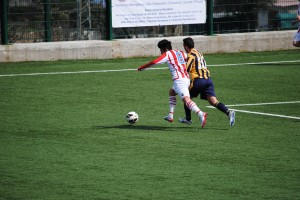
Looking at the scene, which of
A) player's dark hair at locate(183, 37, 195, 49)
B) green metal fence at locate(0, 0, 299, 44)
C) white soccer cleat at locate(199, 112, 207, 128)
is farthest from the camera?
green metal fence at locate(0, 0, 299, 44)

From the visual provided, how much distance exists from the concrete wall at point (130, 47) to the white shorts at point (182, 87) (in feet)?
36.3

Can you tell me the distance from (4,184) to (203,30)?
17632 mm

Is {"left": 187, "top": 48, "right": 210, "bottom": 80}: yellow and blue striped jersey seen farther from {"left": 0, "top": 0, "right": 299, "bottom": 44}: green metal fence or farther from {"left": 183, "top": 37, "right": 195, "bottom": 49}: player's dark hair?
{"left": 0, "top": 0, "right": 299, "bottom": 44}: green metal fence

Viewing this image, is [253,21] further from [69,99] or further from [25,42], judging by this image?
[69,99]

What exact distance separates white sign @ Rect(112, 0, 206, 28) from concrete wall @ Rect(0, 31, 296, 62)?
720 mm

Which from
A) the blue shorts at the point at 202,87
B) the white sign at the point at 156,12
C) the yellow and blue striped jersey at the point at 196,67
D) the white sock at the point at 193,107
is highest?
the white sign at the point at 156,12

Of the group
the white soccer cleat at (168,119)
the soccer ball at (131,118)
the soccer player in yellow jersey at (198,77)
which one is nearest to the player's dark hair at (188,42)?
the soccer player in yellow jersey at (198,77)

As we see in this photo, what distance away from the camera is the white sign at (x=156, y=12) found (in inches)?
985

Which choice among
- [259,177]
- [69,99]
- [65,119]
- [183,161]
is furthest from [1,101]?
[259,177]

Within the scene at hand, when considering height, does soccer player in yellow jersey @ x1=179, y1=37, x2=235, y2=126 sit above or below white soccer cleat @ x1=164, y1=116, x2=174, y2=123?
above

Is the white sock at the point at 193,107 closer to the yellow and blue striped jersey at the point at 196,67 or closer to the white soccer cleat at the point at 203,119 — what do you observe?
the white soccer cleat at the point at 203,119

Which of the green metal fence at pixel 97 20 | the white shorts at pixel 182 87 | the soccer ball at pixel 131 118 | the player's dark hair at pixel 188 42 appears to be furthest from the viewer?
the green metal fence at pixel 97 20

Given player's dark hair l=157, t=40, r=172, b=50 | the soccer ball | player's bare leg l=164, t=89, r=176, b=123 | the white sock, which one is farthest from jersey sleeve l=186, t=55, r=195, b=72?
the soccer ball

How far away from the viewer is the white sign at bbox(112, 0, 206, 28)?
25031 mm
